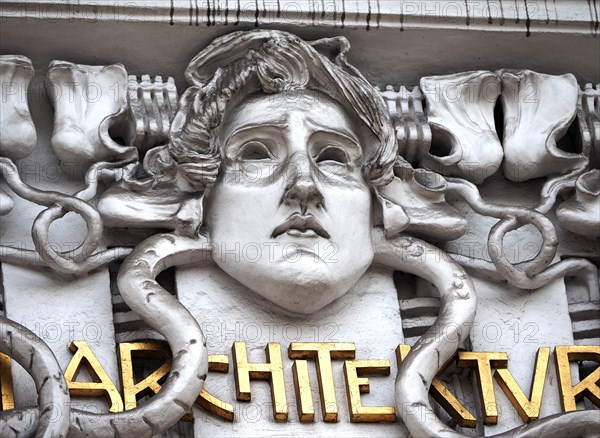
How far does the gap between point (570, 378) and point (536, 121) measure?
0.89m

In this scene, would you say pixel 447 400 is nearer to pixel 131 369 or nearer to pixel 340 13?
pixel 131 369

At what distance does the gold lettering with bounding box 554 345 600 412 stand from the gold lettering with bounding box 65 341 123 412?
131 cm

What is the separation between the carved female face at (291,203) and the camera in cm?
622

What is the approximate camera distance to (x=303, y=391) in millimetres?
6102

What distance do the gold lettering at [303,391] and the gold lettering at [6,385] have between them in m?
0.80

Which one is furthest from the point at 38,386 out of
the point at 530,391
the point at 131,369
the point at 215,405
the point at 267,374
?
the point at 530,391

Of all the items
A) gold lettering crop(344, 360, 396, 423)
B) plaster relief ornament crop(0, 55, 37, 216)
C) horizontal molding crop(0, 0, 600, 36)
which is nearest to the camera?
gold lettering crop(344, 360, 396, 423)

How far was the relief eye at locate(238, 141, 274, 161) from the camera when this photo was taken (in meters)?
6.39

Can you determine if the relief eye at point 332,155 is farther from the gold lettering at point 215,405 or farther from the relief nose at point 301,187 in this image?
the gold lettering at point 215,405

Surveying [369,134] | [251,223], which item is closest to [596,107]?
[369,134]

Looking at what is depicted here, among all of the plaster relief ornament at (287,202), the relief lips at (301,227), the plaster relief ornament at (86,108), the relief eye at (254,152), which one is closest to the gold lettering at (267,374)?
the plaster relief ornament at (287,202)

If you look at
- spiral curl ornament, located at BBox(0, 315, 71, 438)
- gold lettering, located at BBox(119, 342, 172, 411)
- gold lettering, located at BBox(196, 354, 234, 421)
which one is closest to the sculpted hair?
gold lettering, located at BBox(119, 342, 172, 411)

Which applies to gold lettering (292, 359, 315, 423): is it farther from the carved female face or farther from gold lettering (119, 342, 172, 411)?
gold lettering (119, 342, 172, 411)

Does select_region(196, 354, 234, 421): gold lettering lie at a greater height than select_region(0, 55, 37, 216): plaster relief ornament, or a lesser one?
lesser
